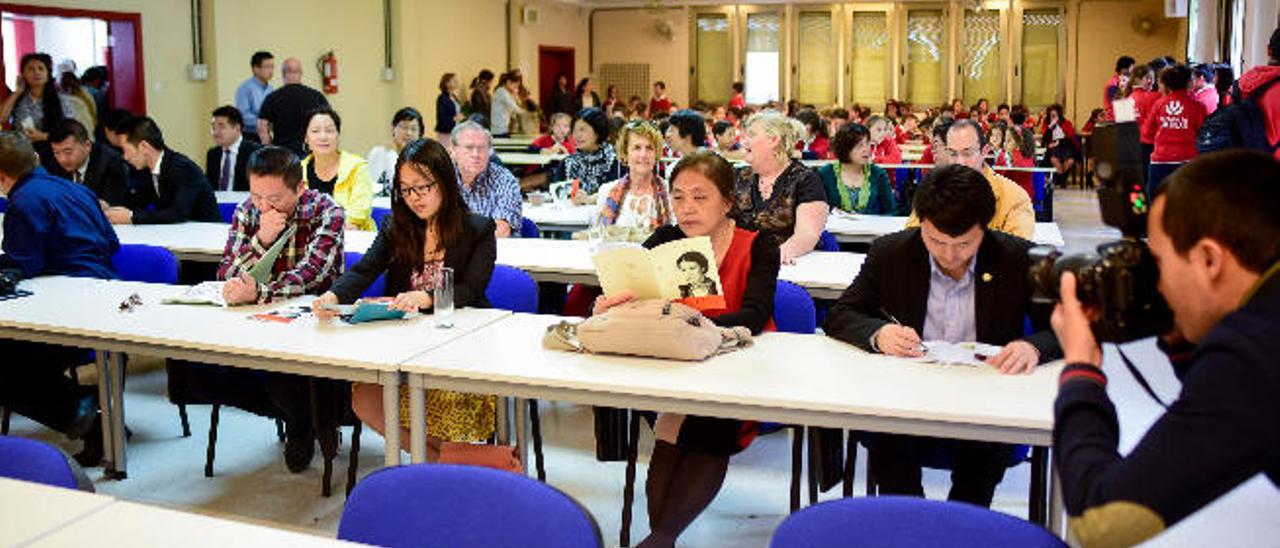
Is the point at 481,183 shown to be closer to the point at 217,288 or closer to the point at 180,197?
the point at 180,197

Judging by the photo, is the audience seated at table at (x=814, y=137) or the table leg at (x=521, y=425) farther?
the audience seated at table at (x=814, y=137)

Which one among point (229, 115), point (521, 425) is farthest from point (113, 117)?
point (521, 425)

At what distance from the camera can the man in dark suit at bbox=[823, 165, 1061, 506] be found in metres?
3.04

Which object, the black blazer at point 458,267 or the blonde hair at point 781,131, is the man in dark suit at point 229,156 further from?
the black blazer at point 458,267

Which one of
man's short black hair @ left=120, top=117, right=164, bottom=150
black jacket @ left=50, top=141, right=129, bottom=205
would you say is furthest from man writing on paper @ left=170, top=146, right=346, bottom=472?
black jacket @ left=50, top=141, right=129, bottom=205

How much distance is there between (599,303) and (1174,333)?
5.87 ft

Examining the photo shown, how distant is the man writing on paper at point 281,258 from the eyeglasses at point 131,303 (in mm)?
307

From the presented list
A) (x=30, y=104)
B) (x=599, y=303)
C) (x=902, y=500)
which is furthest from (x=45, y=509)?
(x=30, y=104)

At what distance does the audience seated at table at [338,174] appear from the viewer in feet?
20.0

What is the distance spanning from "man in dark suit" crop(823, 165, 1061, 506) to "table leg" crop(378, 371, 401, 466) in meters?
1.19

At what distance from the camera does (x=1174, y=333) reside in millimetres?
1767

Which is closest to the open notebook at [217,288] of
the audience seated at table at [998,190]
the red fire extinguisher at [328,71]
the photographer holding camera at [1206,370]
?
the audience seated at table at [998,190]

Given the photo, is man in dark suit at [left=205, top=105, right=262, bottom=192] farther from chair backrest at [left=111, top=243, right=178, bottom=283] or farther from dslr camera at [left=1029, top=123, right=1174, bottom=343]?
dslr camera at [left=1029, top=123, right=1174, bottom=343]

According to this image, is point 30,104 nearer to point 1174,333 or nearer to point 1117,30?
point 1174,333
